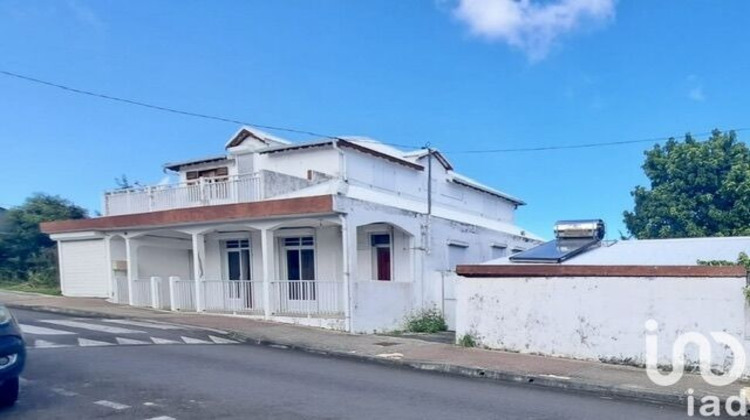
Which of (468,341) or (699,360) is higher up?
(699,360)

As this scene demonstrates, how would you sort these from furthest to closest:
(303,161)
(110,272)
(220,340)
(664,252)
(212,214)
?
(303,161), (110,272), (212,214), (220,340), (664,252)

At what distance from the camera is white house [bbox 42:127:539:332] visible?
1558 centimetres

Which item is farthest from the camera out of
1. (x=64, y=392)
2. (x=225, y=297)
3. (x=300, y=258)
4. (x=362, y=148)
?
(x=362, y=148)

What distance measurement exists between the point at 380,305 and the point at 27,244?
20.1 metres

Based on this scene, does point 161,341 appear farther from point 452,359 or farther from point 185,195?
point 185,195

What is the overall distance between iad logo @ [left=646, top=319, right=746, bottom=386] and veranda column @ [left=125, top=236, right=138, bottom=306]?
15680 millimetres

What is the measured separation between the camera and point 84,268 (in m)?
20.7

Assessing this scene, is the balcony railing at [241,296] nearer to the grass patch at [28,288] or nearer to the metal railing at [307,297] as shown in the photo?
the metal railing at [307,297]

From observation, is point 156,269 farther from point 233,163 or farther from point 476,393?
point 476,393

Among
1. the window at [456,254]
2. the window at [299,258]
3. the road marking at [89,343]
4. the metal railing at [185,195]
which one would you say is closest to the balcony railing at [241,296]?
the window at [299,258]

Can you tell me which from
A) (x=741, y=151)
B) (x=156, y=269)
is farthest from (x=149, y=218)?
(x=741, y=151)

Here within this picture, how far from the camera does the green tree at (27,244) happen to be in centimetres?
2588

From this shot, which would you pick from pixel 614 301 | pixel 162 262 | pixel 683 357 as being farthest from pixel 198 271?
pixel 683 357

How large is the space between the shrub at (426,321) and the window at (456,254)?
2035mm
